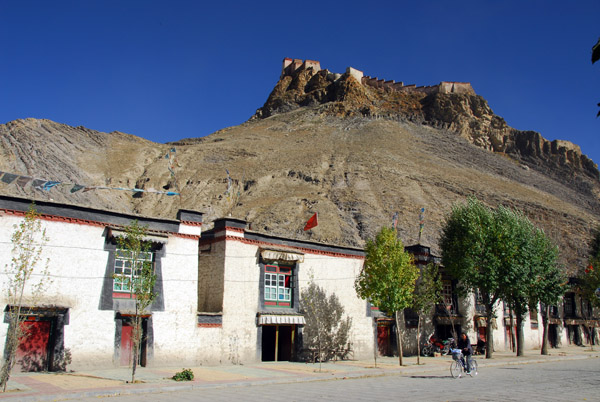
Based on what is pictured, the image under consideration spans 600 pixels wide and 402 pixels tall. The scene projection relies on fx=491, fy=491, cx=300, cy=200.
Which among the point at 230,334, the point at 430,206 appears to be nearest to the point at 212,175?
the point at 430,206

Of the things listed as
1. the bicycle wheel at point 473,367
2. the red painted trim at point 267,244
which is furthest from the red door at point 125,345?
the bicycle wheel at point 473,367

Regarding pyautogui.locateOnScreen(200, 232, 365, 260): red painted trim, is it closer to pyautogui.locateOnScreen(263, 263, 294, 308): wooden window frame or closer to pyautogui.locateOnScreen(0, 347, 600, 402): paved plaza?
pyautogui.locateOnScreen(263, 263, 294, 308): wooden window frame

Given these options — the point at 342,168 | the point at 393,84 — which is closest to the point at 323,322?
the point at 342,168

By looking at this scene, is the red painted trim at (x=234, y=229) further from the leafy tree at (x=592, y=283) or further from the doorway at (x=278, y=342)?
the leafy tree at (x=592, y=283)

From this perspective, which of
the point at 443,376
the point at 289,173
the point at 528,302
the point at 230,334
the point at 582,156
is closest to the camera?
the point at 443,376

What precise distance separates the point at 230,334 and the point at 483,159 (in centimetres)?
9379

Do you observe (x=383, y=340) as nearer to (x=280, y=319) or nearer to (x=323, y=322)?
(x=323, y=322)

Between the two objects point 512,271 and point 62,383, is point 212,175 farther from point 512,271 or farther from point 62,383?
point 62,383

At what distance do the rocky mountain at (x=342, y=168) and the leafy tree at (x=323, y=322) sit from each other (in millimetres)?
16976

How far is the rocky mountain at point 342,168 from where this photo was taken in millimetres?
65062

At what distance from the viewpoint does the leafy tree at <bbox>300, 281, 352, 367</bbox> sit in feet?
85.9

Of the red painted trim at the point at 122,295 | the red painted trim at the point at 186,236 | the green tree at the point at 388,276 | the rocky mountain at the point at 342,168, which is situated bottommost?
the red painted trim at the point at 122,295

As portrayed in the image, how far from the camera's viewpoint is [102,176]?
3132 inches

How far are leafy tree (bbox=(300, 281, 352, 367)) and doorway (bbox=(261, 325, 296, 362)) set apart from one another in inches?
30.8
